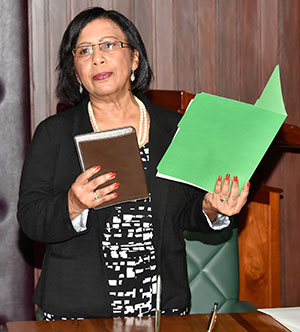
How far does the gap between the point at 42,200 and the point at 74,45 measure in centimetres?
45

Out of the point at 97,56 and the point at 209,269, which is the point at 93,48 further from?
the point at 209,269

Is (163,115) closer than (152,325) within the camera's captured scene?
No

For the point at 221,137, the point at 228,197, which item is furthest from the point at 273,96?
the point at 228,197

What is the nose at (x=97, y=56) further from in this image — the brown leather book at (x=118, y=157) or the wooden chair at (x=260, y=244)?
the wooden chair at (x=260, y=244)

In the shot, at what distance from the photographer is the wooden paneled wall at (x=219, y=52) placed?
9.02ft

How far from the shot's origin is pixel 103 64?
179cm

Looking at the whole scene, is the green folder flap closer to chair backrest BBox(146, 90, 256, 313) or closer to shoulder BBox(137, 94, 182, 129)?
shoulder BBox(137, 94, 182, 129)

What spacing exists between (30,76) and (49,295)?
4.03 feet

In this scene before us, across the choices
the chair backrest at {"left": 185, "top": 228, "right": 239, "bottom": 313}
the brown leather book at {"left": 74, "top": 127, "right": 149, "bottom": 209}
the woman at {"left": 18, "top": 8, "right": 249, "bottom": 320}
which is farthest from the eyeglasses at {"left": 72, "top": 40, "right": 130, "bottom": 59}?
the chair backrest at {"left": 185, "top": 228, "right": 239, "bottom": 313}

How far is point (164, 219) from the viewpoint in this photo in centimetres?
183

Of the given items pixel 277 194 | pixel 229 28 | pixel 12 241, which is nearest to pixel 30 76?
pixel 12 241

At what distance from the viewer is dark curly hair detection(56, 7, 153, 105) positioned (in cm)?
184

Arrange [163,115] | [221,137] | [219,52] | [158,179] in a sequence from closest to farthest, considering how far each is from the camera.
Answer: [221,137] < [158,179] < [163,115] < [219,52]

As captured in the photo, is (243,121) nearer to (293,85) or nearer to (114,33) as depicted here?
(114,33)
